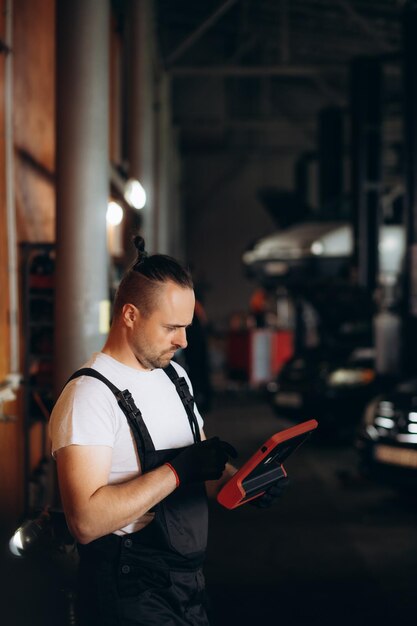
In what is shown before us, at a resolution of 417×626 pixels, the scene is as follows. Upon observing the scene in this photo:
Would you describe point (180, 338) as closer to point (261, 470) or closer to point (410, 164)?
point (261, 470)

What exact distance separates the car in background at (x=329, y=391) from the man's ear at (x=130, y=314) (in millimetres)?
7650

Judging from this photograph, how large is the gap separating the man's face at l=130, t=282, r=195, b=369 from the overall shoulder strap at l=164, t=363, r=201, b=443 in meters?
0.14

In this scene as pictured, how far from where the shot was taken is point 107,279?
5.10 m

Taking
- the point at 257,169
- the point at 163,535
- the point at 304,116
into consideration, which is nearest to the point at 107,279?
the point at 163,535

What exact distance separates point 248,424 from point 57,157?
7.45 m

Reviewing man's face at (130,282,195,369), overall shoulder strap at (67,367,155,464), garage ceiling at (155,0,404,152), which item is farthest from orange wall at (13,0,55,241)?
garage ceiling at (155,0,404,152)

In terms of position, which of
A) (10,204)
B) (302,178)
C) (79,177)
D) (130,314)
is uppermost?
(302,178)

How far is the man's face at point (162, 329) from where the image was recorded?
2209 millimetres

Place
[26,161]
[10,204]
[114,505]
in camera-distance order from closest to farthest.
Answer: [114,505]
[10,204]
[26,161]

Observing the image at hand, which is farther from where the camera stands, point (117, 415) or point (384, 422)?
point (384, 422)

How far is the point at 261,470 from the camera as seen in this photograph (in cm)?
233

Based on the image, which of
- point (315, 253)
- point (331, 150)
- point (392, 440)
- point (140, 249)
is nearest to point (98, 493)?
point (140, 249)

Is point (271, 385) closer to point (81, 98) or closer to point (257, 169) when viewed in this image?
point (81, 98)

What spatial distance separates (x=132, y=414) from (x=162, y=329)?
266 mm
